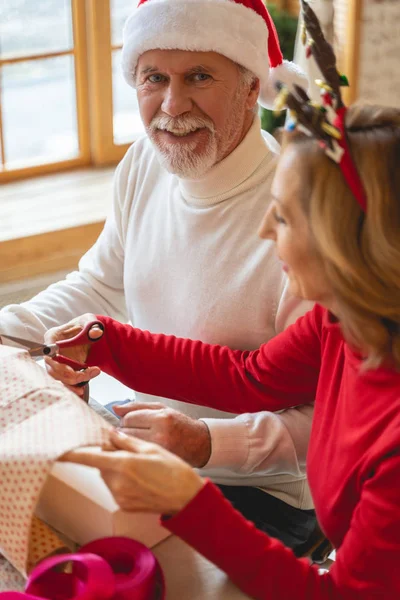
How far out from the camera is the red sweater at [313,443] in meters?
0.95

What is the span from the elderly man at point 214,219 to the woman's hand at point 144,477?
437 millimetres

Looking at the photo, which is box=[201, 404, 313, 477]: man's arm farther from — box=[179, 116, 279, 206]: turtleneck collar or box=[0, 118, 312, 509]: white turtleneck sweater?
box=[179, 116, 279, 206]: turtleneck collar

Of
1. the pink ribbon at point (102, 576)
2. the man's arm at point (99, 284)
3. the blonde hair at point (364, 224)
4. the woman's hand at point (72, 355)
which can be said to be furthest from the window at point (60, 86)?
the pink ribbon at point (102, 576)

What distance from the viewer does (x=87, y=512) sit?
994mm

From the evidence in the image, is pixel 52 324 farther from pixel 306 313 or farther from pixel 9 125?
pixel 9 125

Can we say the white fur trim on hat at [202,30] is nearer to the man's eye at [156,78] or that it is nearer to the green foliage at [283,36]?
the man's eye at [156,78]

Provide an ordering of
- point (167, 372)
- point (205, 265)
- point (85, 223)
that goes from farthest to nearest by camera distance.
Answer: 1. point (85, 223)
2. point (205, 265)
3. point (167, 372)

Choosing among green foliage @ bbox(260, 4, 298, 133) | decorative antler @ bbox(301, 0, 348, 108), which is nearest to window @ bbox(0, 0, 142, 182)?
green foliage @ bbox(260, 4, 298, 133)

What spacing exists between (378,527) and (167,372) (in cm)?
59

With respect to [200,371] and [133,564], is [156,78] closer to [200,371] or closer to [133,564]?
[200,371]

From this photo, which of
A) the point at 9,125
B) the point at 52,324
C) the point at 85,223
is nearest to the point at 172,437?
the point at 52,324

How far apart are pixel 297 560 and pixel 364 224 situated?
413 mm

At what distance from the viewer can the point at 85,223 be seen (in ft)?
9.04

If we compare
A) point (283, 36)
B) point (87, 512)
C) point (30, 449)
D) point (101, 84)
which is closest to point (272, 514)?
point (87, 512)
